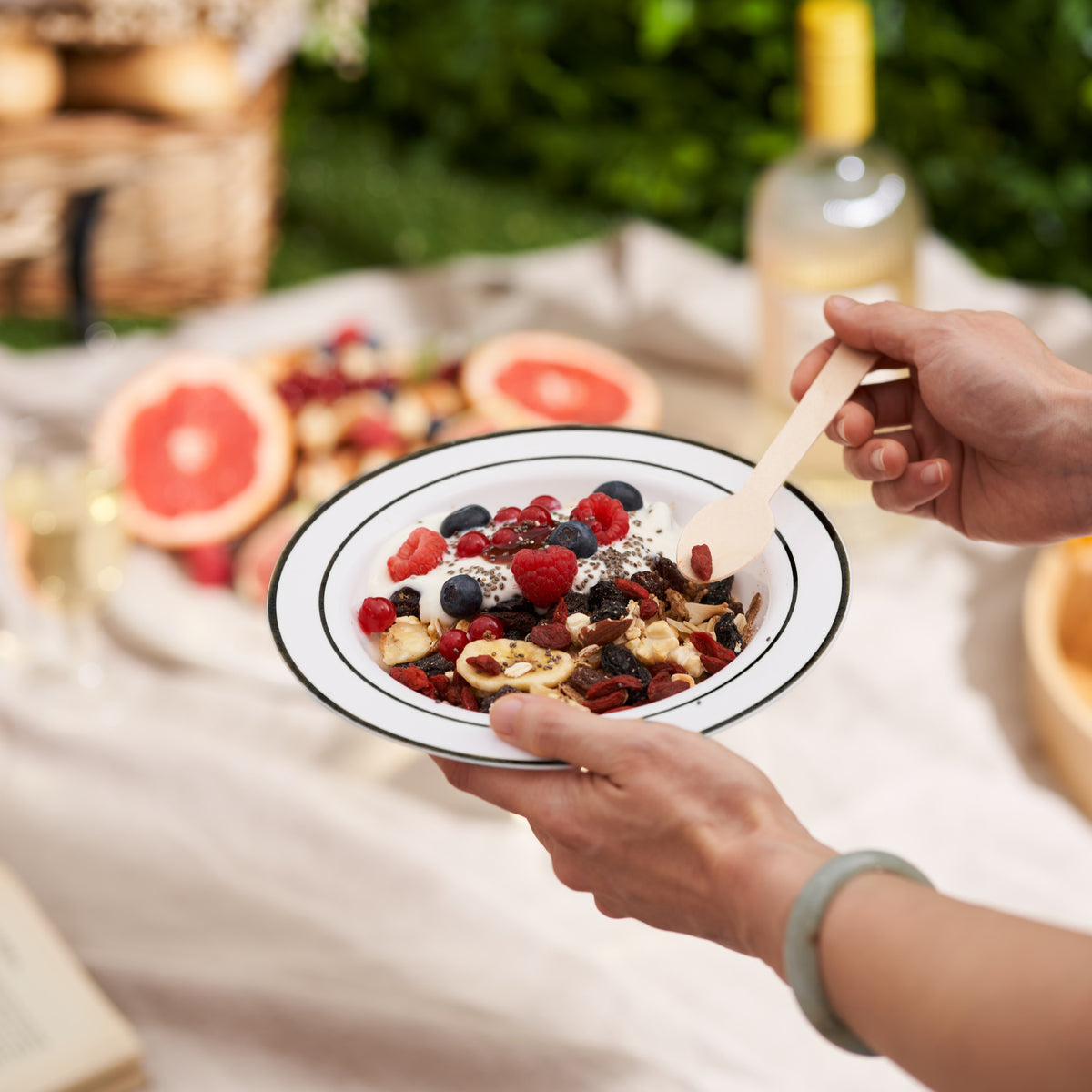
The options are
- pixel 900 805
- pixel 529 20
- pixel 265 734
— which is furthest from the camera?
pixel 529 20

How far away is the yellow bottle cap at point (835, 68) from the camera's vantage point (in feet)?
5.08

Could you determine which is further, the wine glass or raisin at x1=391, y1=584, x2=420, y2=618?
the wine glass

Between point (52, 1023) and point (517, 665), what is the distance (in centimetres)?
65

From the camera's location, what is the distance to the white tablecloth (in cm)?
121

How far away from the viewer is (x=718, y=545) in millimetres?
974

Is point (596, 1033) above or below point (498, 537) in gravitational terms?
below

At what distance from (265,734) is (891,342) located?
0.94 m

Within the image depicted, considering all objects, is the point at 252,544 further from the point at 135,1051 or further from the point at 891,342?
the point at 891,342

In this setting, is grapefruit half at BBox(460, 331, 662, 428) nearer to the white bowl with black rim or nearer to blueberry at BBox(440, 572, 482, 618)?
the white bowl with black rim

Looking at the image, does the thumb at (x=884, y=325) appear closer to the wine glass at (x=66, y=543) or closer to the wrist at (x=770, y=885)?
the wrist at (x=770, y=885)

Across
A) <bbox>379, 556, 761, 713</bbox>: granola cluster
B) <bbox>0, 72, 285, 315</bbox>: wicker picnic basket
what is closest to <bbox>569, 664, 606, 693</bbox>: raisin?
<bbox>379, 556, 761, 713</bbox>: granola cluster

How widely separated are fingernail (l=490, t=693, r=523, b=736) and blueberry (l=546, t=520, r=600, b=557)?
0.17m

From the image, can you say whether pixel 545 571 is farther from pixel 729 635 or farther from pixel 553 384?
pixel 553 384

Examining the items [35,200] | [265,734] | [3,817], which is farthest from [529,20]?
[3,817]
